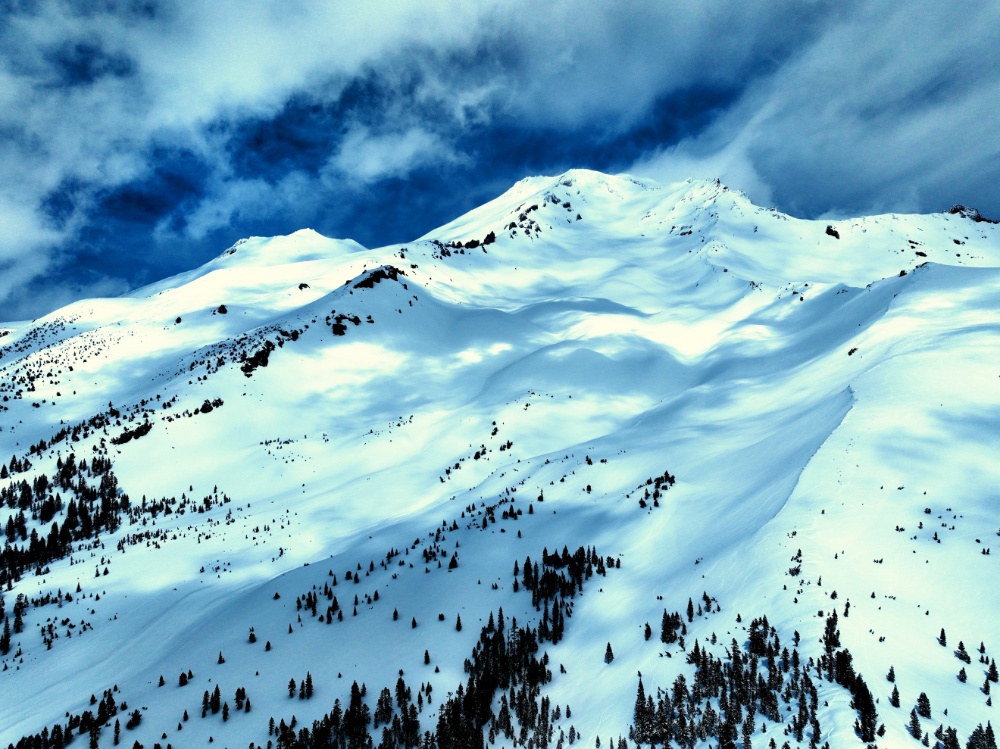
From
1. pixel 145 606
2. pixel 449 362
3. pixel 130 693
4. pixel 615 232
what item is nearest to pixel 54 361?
pixel 449 362

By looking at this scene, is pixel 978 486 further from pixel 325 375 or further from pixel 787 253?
pixel 787 253

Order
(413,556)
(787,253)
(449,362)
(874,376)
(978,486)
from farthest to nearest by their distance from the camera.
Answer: (787,253) → (449,362) → (874,376) → (413,556) → (978,486)

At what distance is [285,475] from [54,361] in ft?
183

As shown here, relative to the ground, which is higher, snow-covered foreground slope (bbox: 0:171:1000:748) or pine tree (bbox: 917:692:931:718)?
snow-covered foreground slope (bbox: 0:171:1000:748)

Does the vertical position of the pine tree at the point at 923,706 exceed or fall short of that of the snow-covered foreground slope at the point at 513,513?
it falls short

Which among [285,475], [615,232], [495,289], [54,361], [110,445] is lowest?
[285,475]

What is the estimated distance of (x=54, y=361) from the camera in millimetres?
74875

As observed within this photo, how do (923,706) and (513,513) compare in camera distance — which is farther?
(513,513)

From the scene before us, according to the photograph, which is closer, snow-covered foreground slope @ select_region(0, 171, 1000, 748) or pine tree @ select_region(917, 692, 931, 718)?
pine tree @ select_region(917, 692, 931, 718)

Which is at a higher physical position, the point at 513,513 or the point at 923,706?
the point at 513,513

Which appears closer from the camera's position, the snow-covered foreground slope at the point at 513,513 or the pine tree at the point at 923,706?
the pine tree at the point at 923,706

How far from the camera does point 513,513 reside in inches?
1092

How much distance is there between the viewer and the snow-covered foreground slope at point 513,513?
14.6m

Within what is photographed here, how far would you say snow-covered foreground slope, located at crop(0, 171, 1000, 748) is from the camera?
14594mm
